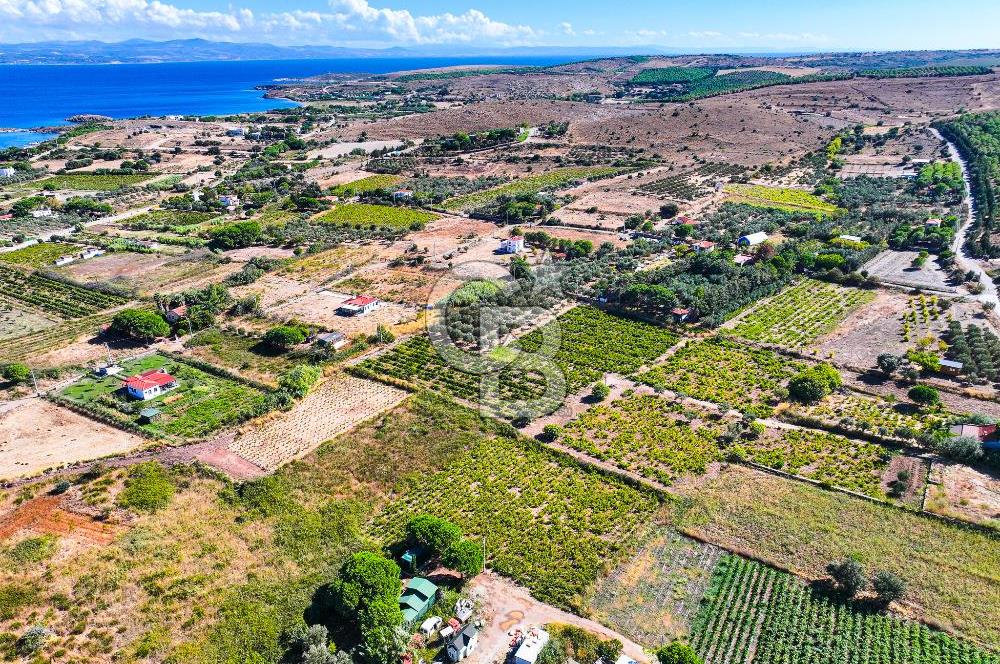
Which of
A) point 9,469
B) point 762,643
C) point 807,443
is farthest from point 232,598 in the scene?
point 807,443

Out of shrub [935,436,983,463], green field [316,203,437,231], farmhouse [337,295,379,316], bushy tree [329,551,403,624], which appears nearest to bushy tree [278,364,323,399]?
farmhouse [337,295,379,316]

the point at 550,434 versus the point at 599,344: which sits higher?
the point at 550,434

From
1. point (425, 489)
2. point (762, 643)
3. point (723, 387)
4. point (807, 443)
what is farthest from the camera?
point (723, 387)

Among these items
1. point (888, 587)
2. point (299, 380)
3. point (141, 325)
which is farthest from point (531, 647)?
point (141, 325)

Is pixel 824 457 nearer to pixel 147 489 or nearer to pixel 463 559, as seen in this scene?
pixel 463 559

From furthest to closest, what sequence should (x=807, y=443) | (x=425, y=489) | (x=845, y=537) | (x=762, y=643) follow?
1. (x=807, y=443)
2. (x=425, y=489)
3. (x=845, y=537)
4. (x=762, y=643)

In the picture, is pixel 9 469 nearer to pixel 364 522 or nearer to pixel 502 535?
pixel 364 522
